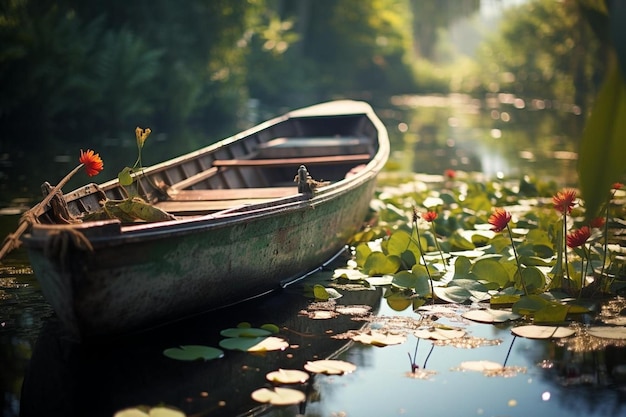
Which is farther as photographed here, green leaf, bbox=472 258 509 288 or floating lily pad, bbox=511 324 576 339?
green leaf, bbox=472 258 509 288

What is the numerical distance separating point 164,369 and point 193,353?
0.19m

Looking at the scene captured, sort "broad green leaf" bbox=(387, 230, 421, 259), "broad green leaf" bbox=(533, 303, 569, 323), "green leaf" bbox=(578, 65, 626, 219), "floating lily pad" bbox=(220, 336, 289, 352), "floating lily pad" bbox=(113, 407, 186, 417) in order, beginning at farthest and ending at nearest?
1. "broad green leaf" bbox=(387, 230, 421, 259)
2. "broad green leaf" bbox=(533, 303, 569, 323)
3. "floating lily pad" bbox=(220, 336, 289, 352)
4. "floating lily pad" bbox=(113, 407, 186, 417)
5. "green leaf" bbox=(578, 65, 626, 219)

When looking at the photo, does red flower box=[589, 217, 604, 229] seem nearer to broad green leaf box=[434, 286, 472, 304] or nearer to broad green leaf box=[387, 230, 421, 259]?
broad green leaf box=[434, 286, 472, 304]

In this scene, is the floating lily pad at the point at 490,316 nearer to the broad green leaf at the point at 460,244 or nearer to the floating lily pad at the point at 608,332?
the floating lily pad at the point at 608,332

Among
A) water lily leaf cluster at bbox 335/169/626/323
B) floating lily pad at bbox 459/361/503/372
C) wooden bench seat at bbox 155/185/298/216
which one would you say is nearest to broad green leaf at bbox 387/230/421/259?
water lily leaf cluster at bbox 335/169/626/323

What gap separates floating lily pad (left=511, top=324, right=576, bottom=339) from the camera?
4598 millimetres

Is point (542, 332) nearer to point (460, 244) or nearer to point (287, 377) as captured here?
point (287, 377)

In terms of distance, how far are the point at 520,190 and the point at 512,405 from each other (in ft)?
20.4

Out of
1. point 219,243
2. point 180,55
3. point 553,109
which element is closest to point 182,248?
point 219,243

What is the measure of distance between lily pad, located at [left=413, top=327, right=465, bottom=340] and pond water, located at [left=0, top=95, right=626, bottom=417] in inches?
1.9

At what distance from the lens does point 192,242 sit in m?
4.58

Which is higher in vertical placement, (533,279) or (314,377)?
(533,279)

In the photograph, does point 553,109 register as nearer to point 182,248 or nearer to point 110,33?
point 110,33

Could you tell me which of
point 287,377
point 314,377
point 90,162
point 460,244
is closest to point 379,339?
point 314,377
